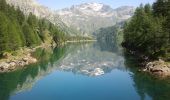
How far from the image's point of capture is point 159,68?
8431cm

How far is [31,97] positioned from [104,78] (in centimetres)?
2896

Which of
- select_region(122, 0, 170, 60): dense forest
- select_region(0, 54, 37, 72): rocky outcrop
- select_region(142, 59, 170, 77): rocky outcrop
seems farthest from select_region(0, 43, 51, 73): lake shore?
select_region(122, 0, 170, 60): dense forest

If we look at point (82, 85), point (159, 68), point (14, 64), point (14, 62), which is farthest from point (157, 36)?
point (14, 62)

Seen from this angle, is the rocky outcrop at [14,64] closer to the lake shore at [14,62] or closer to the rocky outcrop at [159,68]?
the lake shore at [14,62]

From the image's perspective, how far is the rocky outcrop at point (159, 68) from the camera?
8236cm

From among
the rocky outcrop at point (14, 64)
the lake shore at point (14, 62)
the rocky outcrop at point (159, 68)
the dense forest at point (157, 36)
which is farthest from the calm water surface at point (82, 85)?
the dense forest at point (157, 36)

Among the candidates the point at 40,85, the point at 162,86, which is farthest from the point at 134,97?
the point at 40,85

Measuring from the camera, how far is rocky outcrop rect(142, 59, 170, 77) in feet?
270

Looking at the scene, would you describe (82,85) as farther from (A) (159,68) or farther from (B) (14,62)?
(B) (14,62)

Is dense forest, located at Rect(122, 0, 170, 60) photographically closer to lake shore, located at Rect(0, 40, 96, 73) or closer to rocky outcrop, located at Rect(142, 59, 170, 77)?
rocky outcrop, located at Rect(142, 59, 170, 77)

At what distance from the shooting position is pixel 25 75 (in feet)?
306

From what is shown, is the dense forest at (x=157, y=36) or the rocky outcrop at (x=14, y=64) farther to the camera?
the rocky outcrop at (x=14, y=64)

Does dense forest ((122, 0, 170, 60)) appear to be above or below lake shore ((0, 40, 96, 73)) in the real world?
above

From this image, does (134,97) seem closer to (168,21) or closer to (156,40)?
(156,40)
